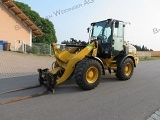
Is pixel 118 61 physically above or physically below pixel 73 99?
above

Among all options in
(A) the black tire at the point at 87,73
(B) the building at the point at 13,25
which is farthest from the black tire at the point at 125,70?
(B) the building at the point at 13,25

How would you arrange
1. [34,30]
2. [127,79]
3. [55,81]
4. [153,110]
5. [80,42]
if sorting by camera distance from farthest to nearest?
1. [34,30]
2. [127,79]
3. [80,42]
4. [55,81]
5. [153,110]

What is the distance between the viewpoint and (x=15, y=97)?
23.5 ft

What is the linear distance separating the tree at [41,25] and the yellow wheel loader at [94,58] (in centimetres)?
3476

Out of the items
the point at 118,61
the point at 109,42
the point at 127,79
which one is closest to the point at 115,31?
the point at 109,42

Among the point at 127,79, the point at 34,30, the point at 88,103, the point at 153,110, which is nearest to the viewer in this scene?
the point at 153,110

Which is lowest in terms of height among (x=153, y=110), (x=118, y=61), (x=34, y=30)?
(x=153, y=110)

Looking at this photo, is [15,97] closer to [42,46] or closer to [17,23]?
[42,46]

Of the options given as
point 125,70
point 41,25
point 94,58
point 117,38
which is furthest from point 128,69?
point 41,25

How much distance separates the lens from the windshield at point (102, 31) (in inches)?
383

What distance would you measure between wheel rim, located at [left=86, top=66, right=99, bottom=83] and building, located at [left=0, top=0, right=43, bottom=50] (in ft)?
58.8

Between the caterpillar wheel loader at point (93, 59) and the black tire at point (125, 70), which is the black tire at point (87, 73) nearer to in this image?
the caterpillar wheel loader at point (93, 59)

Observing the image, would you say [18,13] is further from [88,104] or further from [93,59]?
[88,104]

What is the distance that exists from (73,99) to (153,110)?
2.33 meters
